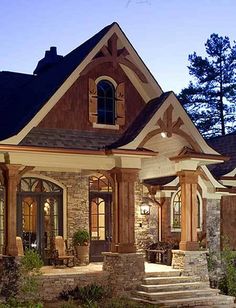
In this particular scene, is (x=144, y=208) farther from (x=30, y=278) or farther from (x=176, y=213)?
(x=30, y=278)

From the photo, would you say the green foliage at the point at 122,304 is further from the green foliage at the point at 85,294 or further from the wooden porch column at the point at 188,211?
the wooden porch column at the point at 188,211

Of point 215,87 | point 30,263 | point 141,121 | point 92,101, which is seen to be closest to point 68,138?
point 92,101

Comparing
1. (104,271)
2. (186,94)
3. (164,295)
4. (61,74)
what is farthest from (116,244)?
(186,94)

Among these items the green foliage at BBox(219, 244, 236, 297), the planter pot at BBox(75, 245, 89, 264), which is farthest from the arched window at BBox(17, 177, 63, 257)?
the green foliage at BBox(219, 244, 236, 297)

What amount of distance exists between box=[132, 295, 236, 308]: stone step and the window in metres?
5.23

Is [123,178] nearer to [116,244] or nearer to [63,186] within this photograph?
[116,244]

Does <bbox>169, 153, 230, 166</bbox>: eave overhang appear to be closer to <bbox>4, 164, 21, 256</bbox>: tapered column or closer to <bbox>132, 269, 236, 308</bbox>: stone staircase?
<bbox>132, 269, 236, 308</bbox>: stone staircase

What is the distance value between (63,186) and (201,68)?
24631mm

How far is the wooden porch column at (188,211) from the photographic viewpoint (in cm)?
1872

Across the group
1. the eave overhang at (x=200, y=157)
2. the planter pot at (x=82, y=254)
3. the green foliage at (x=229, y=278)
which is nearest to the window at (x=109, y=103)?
the eave overhang at (x=200, y=157)

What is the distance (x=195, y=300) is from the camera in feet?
54.6

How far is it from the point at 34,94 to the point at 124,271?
6.03 m

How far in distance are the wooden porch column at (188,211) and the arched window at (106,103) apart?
2.66 m

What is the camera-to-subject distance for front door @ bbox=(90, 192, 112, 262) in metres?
21.5
